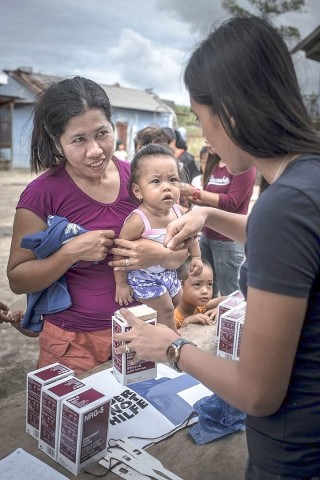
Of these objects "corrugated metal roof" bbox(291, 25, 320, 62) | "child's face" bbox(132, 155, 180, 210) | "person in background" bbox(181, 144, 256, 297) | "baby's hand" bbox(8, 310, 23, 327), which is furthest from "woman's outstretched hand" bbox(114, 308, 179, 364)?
"corrugated metal roof" bbox(291, 25, 320, 62)

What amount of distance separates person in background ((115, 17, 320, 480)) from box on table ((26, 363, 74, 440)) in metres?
0.54

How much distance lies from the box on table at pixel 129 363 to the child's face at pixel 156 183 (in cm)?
59

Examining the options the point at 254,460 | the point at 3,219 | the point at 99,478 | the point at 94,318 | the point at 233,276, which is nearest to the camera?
the point at 254,460

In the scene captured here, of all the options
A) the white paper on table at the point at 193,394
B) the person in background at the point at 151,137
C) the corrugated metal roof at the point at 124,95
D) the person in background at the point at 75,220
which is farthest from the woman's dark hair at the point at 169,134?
the corrugated metal roof at the point at 124,95

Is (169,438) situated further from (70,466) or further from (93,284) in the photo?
(93,284)

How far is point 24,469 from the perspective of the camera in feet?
4.04

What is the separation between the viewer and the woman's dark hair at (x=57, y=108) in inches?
66.7

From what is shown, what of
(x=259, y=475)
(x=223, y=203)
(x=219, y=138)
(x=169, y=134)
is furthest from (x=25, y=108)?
(x=259, y=475)

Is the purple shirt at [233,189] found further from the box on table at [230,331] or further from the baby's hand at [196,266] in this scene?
the box on table at [230,331]

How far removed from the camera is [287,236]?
2.54 ft

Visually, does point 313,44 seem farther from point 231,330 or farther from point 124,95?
point 124,95

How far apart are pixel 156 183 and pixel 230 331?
0.72 metres

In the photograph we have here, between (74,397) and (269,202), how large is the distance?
2.65ft

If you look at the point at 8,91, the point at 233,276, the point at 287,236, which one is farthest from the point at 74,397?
the point at 8,91
